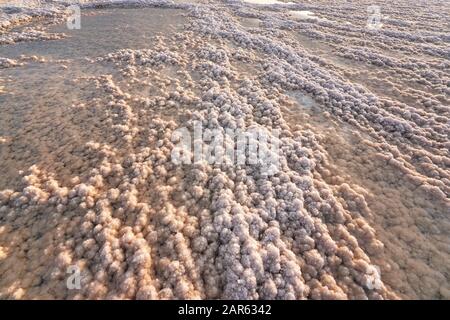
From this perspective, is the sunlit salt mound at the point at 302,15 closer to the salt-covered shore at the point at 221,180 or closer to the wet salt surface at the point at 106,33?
the wet salt surface at the point at 106,33

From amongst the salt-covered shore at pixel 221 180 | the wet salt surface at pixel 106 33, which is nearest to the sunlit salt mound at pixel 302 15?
the wet salt surface at pixel 106 33

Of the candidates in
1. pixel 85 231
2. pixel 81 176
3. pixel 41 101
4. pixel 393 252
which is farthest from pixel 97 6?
pixel 393 252

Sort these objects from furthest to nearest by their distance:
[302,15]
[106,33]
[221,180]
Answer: [302,15] → [106,33] → [221,180]

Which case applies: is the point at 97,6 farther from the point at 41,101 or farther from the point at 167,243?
the point at 167,243

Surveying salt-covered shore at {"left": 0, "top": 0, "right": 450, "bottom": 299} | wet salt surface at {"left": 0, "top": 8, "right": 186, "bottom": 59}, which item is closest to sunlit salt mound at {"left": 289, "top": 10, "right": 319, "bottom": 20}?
wet salt surface at {"left": 0, "top": 8, "right": 186, "bottom": 59}

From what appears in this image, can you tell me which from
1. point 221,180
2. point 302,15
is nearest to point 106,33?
point 221,180

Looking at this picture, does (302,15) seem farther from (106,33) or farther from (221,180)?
(221,180)

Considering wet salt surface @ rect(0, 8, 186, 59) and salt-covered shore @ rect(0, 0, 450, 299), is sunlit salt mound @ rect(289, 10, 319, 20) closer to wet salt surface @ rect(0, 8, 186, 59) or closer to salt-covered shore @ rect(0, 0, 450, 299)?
wet salt surface @ rect(0, 8, 186, 59)

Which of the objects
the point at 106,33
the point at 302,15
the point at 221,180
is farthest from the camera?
the point at 302,15

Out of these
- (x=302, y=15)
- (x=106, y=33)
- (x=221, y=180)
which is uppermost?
(x=302, y=15)
